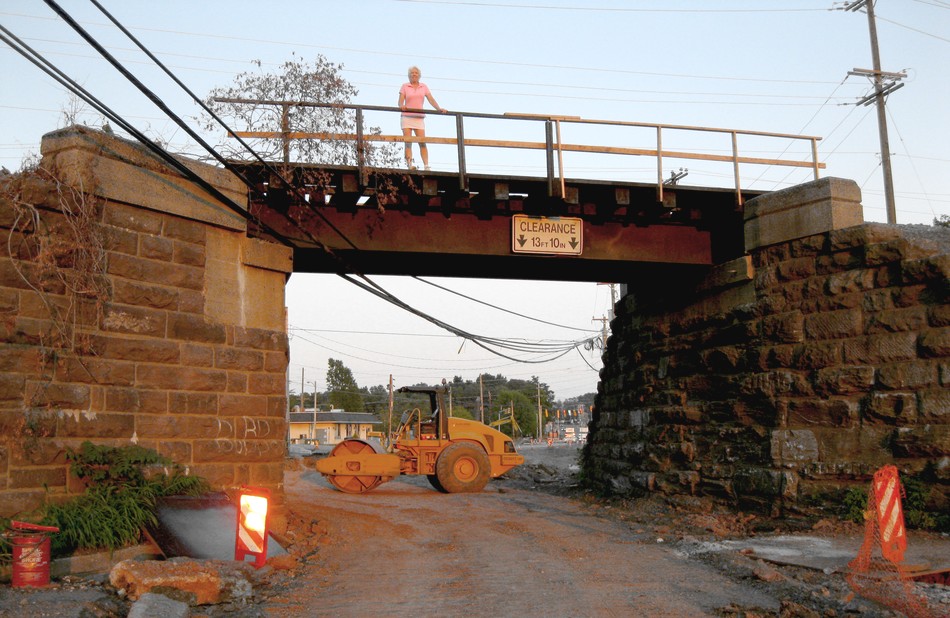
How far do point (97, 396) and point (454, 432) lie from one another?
36.7ft

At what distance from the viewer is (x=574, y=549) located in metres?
10.4

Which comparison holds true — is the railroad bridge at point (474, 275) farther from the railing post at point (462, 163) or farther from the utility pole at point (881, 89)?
the utility pole at point (881, 89)

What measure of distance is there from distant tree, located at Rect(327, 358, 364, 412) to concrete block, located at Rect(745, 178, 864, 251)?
99.2 m

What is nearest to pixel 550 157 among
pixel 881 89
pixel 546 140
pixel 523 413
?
pixel 546 140

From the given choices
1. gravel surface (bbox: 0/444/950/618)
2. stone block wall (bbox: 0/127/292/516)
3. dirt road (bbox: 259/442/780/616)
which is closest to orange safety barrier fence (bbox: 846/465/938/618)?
gravel surface (bbox: 0/444/950/618)

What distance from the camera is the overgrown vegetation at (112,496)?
8.12 metres

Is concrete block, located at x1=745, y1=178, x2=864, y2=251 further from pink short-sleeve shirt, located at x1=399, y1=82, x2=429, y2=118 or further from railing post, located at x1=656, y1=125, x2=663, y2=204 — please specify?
pink short-sleeve shirt, located at x1=399, y1=82, x2=429, y2=118

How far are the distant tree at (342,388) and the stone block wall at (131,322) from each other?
99.9m

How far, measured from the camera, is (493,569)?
357 inches

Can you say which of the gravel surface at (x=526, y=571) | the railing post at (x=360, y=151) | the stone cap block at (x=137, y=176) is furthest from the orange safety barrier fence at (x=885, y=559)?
the stone cap block at (x=137, y=176)

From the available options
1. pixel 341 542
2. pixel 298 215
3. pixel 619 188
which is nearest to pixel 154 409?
pixel 341 542

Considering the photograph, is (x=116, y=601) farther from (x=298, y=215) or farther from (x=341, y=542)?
(x=298, y=215)

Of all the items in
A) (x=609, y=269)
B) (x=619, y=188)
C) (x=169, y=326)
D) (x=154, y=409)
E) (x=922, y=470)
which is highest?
(x=619, y=188)

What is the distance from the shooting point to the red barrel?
22.7 ft
